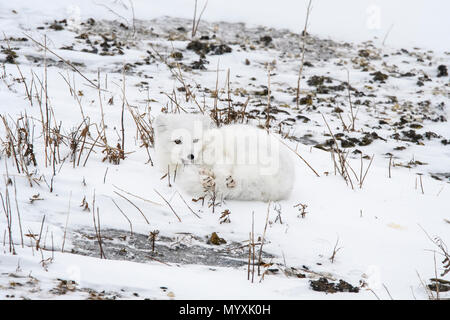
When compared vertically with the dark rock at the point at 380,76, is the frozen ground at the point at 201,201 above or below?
below

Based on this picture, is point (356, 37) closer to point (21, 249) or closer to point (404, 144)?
point (404, 144)

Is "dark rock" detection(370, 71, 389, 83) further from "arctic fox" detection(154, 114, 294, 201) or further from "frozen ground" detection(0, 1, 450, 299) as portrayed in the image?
"arctic fox" detection(154, 114, 294, 201)

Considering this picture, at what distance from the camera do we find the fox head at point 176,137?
10.7 feet

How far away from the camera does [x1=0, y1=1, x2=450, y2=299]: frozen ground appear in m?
2.00

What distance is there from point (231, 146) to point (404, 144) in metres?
3.17

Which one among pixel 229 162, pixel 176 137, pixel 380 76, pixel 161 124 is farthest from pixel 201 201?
pixel 380 76

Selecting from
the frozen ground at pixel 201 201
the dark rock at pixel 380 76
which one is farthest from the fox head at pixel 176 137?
the dark rock at pixel 380 76

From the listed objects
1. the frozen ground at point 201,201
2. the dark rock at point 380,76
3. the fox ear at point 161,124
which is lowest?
the frozen ground at point 201,201

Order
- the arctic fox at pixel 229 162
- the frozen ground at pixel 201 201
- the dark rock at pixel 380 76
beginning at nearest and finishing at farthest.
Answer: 1. the frozen ground at pixel 201 201
2. the arctic fox at pixel 229 162
3. the dark rock at pixel 380 76

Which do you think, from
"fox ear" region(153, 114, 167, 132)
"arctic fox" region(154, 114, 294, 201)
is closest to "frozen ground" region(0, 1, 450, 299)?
"arctic fox" region(154, 114, 294, 201)

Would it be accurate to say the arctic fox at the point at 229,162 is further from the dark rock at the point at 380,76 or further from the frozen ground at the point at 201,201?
the dark rock at the point at 380,76

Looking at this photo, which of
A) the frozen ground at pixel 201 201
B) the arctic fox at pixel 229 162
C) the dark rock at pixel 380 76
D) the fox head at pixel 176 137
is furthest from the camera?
the dark rock at pixel 380 76

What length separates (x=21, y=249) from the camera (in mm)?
1992

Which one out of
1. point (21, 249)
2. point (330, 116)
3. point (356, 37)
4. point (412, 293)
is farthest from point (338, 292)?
point (356, 37)
